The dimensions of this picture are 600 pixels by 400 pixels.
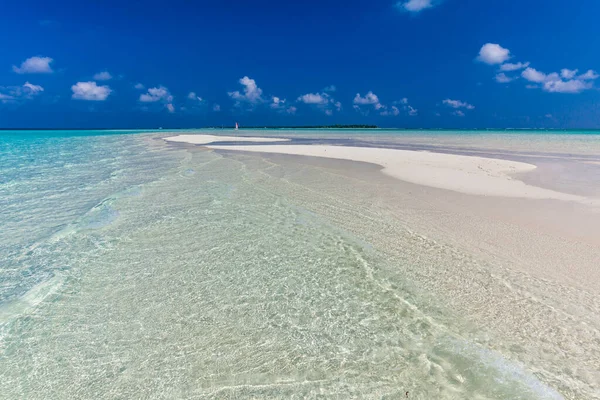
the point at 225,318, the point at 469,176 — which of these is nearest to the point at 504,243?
the point at 225,318

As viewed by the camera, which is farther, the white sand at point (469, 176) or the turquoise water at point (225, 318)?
the white sand at point (469, 176)

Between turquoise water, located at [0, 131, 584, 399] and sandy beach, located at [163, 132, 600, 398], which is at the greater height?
sandy beach, located at [163, 132, 600, 398]

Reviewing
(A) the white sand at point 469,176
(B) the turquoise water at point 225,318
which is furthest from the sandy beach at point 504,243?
(B) the turquoise water at point 225,318

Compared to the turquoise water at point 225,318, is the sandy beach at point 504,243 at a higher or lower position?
higher

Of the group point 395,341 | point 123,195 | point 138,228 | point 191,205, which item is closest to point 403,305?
point 395,341

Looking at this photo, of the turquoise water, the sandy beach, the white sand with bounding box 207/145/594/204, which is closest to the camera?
the turquoise water

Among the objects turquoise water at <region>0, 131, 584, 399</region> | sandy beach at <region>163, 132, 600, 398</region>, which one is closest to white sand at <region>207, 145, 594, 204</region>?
sandy beach at <region>163, 132, 600, 398</region>

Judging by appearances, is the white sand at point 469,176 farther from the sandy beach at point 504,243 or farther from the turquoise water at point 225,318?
the turquoise water at point 225,318

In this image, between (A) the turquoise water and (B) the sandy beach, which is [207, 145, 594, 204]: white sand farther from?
(A) the turquoise water

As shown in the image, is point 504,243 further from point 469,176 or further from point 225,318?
point 469,176
